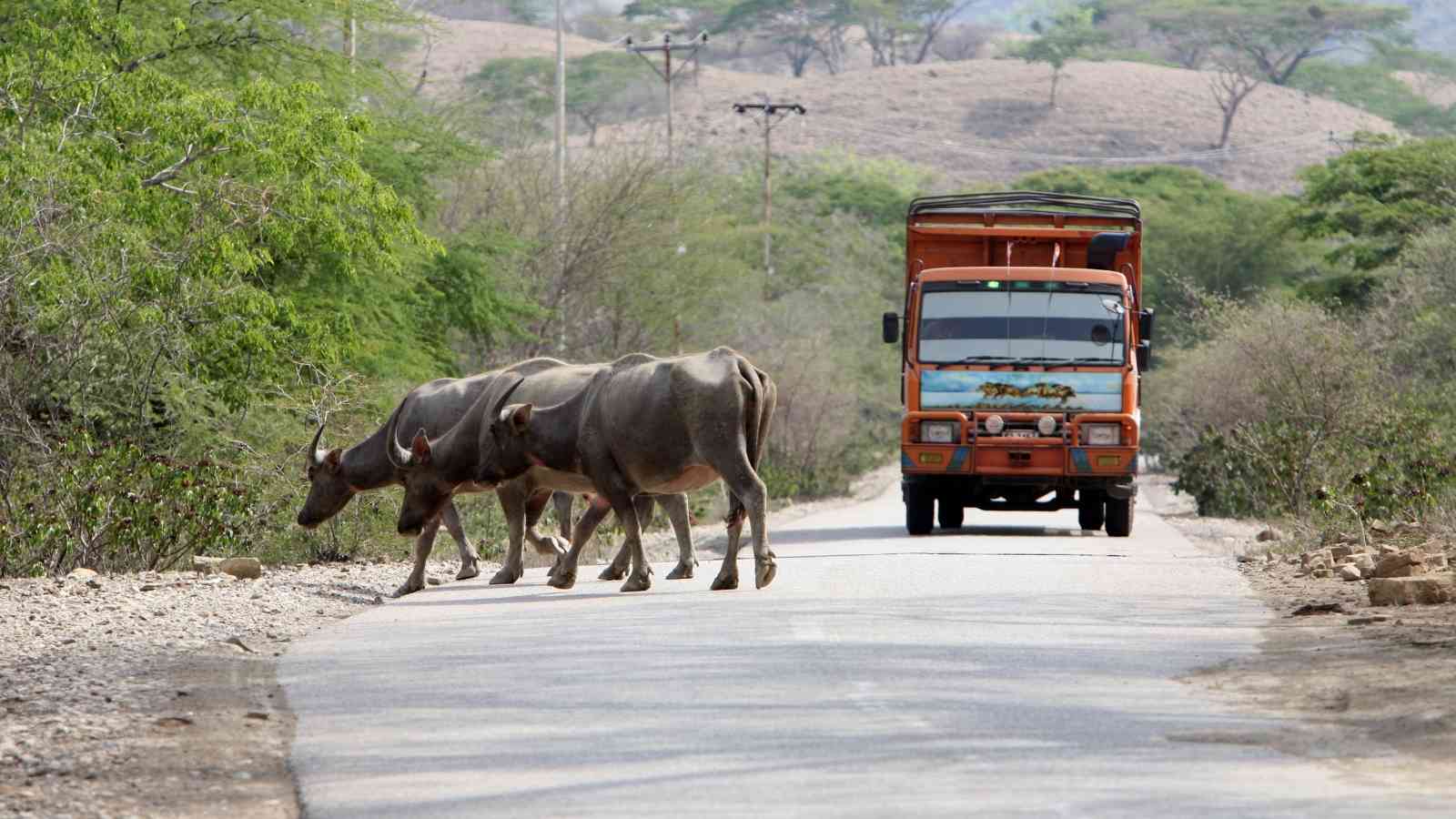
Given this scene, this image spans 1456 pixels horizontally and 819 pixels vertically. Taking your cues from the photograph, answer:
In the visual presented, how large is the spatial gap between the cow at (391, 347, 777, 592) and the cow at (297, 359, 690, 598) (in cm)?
35

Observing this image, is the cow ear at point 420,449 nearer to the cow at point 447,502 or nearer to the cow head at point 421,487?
the cow head at point 421,487

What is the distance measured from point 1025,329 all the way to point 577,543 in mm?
9638

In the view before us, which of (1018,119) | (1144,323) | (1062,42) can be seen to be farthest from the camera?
(1018,119)

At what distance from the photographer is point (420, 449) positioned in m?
16.9

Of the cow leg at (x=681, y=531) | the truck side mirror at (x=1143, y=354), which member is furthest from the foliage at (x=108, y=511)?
the truck side mirror at (x=1143, y=354)

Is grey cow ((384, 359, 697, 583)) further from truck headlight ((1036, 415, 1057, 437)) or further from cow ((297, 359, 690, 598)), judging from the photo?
truck headlight ((1036, 415, 1057, 437))

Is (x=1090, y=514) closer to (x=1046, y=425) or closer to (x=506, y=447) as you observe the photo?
(x=1046, y=425)

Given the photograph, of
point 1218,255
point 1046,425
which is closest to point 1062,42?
point 1218,255

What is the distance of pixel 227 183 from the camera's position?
22922mm

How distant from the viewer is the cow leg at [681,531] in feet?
55.8

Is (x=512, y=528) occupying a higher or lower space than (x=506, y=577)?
higher

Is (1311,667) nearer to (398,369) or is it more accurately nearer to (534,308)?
(398,369)

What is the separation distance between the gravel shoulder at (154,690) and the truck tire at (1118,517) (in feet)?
33.9

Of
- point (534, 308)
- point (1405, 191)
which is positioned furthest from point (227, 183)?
point (1405, 191)
